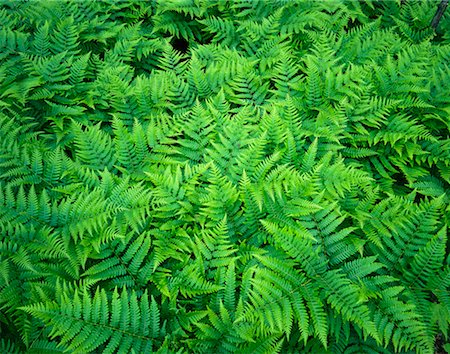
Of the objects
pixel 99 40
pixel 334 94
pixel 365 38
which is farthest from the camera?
pixel 365 38

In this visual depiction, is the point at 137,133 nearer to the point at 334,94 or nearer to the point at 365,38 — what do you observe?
the point at 334,94

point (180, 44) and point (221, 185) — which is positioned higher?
point (180, 44)

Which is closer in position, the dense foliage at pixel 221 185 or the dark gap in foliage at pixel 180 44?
the dense foliage at pixel 221 185

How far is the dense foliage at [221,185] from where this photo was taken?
330cm

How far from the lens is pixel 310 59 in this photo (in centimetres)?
481

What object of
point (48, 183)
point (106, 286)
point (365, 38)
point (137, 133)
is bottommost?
point (106, 286)

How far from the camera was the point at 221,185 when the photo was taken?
12.5 ft

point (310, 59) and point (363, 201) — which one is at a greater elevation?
point (310, 59)

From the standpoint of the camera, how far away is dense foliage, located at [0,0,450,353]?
10.8ft

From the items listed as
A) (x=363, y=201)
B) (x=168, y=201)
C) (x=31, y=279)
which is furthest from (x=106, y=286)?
(x=363, y=201)

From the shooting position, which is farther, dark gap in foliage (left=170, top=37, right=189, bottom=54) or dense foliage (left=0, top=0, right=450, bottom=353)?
dark gap in foliage (left=170, top=37, right=189, bottom=54)

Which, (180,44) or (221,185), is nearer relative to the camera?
(221,185)

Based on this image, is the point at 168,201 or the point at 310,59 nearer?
the point at 168,201

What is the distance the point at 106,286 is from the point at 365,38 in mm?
4912
